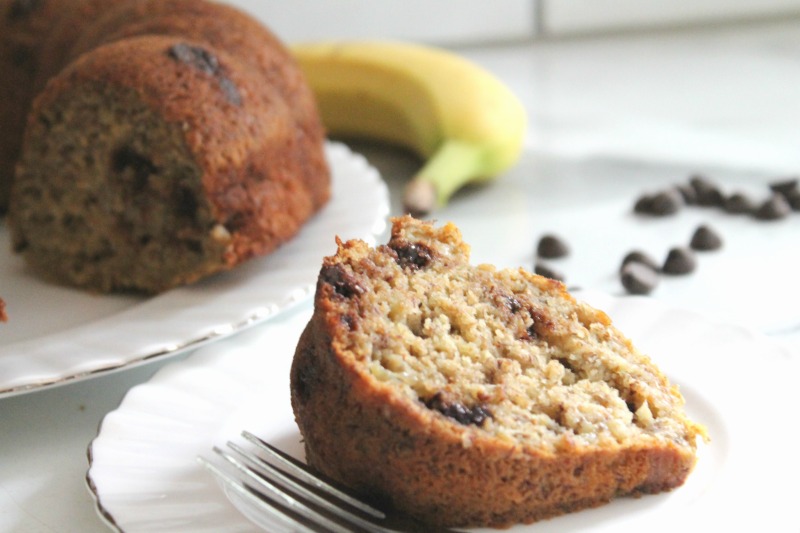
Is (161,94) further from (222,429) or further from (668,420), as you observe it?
(668,420)

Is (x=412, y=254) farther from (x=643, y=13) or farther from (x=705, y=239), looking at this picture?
(x=643, y=13)

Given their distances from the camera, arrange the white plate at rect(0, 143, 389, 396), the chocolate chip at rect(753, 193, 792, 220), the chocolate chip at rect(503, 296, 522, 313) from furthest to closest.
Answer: the chocolate chip at rect(753, 193, 792, 220), the white plate at rect(0, 143, 389, 396), the chocolate chip at rect(503, 296, 522, 313)

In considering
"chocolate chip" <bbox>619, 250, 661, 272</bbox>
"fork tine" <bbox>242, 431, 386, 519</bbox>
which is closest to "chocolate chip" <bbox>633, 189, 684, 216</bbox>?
"chocolate chip" <bbox>619, 250, 661, 272</bbox>

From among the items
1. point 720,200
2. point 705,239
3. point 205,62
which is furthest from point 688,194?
point 205,62

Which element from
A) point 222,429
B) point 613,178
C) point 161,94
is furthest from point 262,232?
point 613,178

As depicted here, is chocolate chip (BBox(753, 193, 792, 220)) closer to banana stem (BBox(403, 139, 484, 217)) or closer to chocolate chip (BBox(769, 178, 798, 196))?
chocolate chip (BBox(769, 178, 798, 196))

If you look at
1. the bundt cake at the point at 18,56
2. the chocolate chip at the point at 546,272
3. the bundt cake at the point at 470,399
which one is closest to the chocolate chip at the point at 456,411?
the bundt cake at the point at 470,399
